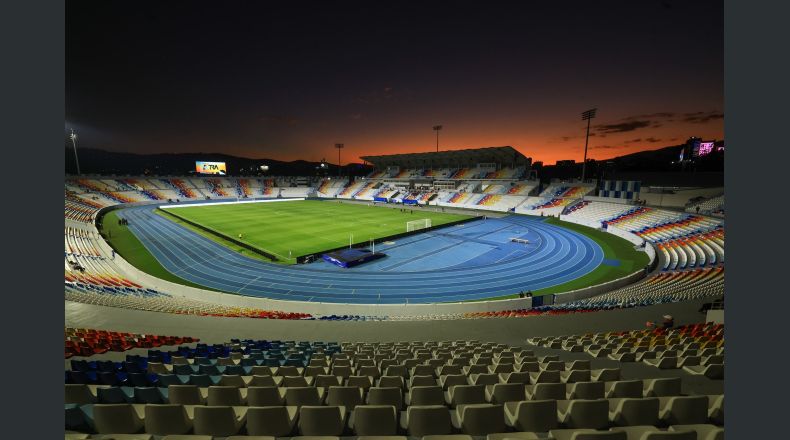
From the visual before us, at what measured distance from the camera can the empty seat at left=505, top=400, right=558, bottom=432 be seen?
3828mm

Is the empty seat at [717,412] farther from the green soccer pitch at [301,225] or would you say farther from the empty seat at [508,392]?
the green soccer pitch at [301,225]

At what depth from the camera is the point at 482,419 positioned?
3799 mm

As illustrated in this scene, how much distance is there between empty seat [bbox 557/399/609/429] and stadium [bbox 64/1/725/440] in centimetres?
2

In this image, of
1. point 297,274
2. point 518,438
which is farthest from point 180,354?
point 297,274

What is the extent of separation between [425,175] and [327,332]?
2674 inches

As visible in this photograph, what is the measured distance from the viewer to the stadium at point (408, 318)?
152 inches

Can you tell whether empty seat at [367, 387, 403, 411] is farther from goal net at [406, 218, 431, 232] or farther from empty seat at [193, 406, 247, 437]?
goal net at [406, 218, 431, 232]

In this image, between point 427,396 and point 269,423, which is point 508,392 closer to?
point 427,396

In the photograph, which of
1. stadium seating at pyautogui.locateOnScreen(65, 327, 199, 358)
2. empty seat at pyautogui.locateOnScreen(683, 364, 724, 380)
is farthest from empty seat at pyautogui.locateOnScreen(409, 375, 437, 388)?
stadium seating at pyautogui.locateOnScreen(65, 327, 199, 358)

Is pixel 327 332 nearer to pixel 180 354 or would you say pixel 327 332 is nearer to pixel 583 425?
pixel 180 354

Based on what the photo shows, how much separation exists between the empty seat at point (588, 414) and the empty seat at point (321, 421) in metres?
2.76

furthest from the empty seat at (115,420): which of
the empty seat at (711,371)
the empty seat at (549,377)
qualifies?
the empty seat at (711,371)

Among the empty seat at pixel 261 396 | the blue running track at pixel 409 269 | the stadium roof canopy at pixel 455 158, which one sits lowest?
the blue running track at pixel 409 269

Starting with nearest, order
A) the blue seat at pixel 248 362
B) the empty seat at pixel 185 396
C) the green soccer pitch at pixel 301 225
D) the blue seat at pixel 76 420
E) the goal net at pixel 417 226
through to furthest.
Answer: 1. the blue seat at pixel 76 420
2. the empty seat at pixel 185 396
3. the blue seat at pixel 248 362
4. the green soccer pitch at pixel 301 225
5. the goal net at pixel 417 226
